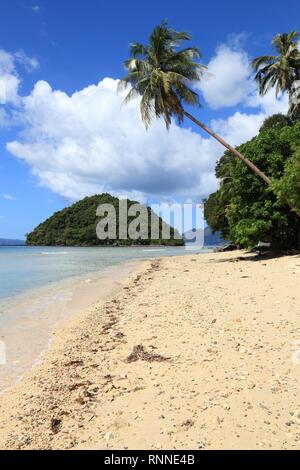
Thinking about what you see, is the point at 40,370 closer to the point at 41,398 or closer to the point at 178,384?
the point at 41,398

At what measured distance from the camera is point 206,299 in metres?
10.7

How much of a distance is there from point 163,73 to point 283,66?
10496mm

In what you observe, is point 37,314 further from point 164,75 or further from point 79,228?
point 79,228

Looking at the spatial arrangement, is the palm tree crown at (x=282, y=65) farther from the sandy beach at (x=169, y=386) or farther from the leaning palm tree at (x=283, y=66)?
the sandy beach at (x=169, y=386)

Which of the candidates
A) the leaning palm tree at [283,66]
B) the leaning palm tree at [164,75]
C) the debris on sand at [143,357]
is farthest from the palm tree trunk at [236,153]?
the debris on sand at [143,357]

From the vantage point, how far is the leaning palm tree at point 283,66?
28562mm

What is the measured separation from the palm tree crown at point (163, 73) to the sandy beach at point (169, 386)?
1650cm

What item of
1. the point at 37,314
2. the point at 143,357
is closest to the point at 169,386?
the point at 143,357

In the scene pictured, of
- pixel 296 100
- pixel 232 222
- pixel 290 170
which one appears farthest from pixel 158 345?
pixel 296 100

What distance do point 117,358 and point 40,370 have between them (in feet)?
4.00

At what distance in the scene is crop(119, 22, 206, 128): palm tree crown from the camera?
904 inches

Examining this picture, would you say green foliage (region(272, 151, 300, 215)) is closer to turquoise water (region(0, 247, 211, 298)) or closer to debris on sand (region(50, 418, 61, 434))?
turquoise water (region(0, 247, 211, 298))

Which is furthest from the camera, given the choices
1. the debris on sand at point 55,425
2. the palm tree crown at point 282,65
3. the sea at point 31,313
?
the palm tree crown at point 282,65
